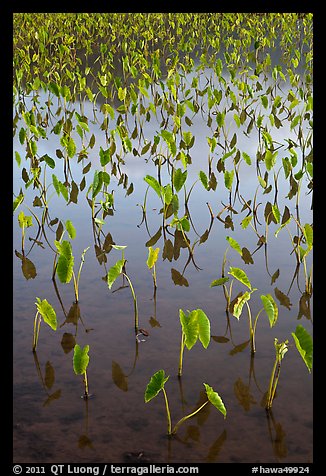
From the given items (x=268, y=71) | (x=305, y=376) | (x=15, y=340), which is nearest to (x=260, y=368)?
(x=305, y=376)

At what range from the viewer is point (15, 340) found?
2.59 meters

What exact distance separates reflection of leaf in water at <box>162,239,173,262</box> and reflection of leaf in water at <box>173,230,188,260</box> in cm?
2

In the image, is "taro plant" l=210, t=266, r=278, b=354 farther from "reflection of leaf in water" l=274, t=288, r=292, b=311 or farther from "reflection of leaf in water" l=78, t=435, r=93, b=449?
"reflection of leaf in water" l=78, t=435, r=93, b=449

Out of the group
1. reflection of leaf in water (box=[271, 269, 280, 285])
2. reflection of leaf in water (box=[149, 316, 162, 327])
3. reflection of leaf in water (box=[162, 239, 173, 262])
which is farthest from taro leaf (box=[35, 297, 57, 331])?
reflection of leaf in water (box=[271, 269, 280, 285])

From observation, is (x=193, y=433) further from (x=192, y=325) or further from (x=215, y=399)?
(x=192, y=325)

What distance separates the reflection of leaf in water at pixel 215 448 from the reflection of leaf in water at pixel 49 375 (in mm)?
665

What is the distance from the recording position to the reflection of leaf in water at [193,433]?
2008 mm

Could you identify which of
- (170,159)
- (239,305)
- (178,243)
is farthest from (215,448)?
(170,159)

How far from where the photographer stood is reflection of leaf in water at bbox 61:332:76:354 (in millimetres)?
2543

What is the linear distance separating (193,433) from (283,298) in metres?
1.10

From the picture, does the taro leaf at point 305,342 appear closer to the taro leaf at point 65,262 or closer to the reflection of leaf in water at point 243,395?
the reflection of leaf in water at point 243,395

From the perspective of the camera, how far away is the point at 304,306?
9.46 ft

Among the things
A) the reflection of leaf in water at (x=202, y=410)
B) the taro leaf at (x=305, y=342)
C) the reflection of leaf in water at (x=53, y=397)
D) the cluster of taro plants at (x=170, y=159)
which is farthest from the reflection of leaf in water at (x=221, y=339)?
the reflection of leaf in water at (x=53, y=397)
